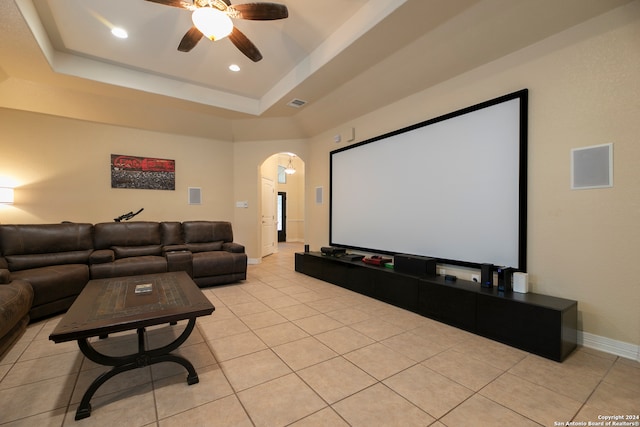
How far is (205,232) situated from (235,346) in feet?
10.4

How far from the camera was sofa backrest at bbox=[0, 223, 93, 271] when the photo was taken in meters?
3.50

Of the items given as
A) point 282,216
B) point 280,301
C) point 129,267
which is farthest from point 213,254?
point 282,216

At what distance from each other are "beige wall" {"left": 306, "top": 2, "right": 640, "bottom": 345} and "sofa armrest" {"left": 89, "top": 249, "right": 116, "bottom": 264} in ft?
17.3

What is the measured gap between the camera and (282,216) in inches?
432

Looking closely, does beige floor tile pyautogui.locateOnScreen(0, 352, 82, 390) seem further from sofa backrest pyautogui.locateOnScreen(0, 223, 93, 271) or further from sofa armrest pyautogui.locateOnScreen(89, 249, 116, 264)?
sofa backrest pyautogui.locateOnScreen(0, 223, 93, 271)

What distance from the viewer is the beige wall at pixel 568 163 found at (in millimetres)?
2217

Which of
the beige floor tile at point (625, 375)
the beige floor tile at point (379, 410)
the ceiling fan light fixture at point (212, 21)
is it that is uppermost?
the ceiling fan light fixture at point (212, 21)

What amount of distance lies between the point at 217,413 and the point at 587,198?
3.39m

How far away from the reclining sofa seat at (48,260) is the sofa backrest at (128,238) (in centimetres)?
15

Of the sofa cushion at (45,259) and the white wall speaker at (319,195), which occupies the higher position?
the white wall speaker at (319,195)

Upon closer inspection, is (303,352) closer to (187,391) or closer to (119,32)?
(187,391)

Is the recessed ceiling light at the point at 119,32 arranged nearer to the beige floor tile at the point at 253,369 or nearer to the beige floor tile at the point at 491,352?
→ the beige floor tile at the point at 253,369

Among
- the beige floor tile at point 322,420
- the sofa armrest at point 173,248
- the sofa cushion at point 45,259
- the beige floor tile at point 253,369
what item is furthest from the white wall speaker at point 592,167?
the sofa cushion at point 45,259

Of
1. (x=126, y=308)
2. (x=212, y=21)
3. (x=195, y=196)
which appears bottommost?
(x=126, y=308)
